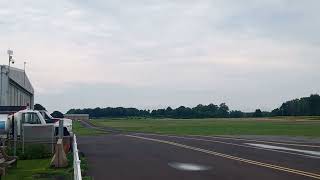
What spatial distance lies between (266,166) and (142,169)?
414 cm

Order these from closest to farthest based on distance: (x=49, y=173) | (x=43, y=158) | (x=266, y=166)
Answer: (x=49, y=173) < (x=266, y=166) < (x=43, y=158)

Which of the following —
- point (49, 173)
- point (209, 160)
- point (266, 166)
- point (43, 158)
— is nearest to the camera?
point (49, 173)

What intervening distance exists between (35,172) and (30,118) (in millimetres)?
11342

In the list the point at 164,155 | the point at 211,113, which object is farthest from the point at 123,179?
the point at 211,113

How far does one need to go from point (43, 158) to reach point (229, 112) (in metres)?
176

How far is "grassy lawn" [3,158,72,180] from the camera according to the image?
17.6 meters

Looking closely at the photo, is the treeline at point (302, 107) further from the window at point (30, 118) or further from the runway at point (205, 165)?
the runway at point (205, 165)

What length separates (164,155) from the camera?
26031mm

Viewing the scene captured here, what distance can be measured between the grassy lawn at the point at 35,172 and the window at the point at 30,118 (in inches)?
293

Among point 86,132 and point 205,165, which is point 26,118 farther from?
point 86,132

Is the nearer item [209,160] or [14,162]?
[14,162]

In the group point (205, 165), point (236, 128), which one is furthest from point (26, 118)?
point (236, 128)

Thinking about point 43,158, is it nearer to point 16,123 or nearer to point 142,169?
point 16,123

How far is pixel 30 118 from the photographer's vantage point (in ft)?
98.7
